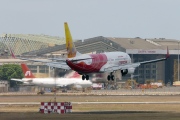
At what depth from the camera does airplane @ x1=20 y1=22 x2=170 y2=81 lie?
128375mm

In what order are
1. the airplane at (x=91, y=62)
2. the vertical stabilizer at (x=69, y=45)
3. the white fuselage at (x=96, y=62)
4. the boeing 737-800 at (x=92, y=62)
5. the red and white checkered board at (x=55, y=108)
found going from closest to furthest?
the red and white checkered board at (x=55, y=108) → the white fuselage at (x=96, y=62) → the boeing 737-800 at (x=92, y=62) → the airplane at (x=91, y=62) → the vertical stabilizer at (x=69, y=45)

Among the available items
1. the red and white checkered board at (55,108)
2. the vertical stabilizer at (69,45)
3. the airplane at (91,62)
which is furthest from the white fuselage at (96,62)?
the red and white checkered board at (55,108)

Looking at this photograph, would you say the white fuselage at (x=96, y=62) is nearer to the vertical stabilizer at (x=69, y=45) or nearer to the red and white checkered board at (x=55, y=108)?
the vertical stabilizer at (x=69, y=45)

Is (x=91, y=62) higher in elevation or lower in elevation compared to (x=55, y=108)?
higher

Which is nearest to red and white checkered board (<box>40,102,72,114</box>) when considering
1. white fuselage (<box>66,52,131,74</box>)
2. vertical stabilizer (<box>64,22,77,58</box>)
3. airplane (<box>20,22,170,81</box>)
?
airplane (<box>20,22,170,81</box>)

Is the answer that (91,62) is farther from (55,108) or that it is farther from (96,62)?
(55,108)

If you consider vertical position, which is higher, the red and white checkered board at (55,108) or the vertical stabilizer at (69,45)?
the vertical stabilizer at (69,45)

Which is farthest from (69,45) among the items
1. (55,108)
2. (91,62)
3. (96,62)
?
(55,108)

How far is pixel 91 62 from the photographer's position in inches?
5182

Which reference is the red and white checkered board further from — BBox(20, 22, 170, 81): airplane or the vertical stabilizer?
the vertical stabilizer

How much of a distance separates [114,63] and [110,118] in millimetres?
50617

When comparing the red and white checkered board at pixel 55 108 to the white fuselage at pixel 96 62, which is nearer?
the red and white checkered board at pixel 55 108

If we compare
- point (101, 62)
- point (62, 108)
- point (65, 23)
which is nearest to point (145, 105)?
point (101, 62)

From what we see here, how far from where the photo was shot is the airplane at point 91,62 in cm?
12838
